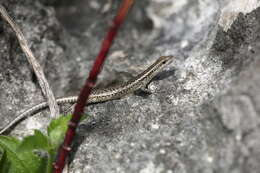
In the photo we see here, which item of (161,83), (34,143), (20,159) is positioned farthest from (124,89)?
(34,143)

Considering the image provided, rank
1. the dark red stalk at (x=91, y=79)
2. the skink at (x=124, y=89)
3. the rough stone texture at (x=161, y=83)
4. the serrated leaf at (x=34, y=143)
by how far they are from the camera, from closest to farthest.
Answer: the dark red stalk at (x=91, y=79), the serrated leaf at (x=34, y=143), the rough stone texture at (x=161, y=83), the skink at (x=124, y=89)

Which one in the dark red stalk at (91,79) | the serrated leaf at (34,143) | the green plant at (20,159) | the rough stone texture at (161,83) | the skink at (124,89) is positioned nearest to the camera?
the dark red stalk at (91,79)

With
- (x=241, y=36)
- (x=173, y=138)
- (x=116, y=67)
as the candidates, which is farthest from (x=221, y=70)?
(x=116, y=67)

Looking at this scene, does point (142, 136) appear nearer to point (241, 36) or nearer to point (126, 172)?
point (126, 172)

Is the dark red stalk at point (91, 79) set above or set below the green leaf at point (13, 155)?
above

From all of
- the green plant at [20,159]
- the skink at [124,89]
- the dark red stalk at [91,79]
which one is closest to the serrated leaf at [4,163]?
the green plant at [20,159]

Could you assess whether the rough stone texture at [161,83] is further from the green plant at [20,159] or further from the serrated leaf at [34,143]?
the serrated leaf at [34,143]

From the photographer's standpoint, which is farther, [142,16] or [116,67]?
[142,16]
